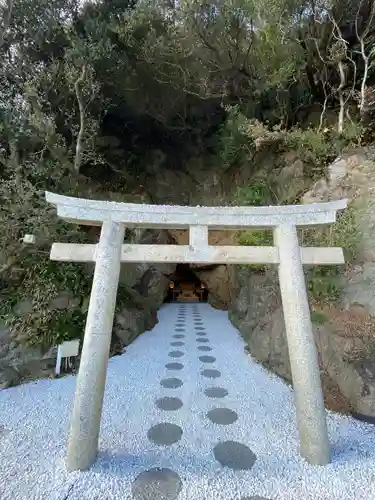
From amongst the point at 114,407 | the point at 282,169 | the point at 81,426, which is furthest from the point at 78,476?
the point at 282,169

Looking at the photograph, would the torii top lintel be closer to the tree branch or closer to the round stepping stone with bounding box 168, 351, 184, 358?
the round stepping stone with bounding box 168, 351, 184, 358

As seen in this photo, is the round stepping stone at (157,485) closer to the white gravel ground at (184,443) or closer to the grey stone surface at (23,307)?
the white gravel ground at (184,443)

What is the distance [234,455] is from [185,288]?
1221 cm

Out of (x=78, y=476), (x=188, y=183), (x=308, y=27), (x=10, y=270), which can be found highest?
(x=308, y=27)

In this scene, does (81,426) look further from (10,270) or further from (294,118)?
(294,118)

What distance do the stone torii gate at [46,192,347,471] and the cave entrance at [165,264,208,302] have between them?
1065 cm

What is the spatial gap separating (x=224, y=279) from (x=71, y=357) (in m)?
6.88

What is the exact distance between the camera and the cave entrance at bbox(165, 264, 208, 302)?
13950 mm

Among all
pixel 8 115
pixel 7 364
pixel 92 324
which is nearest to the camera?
pixel 92 324

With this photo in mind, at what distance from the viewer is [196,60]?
6688 millimetres

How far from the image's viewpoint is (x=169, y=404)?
3.59m

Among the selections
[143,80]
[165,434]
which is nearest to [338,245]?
[165,434]

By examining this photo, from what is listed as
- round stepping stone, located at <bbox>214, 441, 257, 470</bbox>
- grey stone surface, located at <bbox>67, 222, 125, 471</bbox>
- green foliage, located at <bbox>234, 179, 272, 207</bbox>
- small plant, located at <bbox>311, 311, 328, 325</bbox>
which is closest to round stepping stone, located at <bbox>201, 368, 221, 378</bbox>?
round stepping stone, located at <bbox>214, 441, 257, 470</bbox>

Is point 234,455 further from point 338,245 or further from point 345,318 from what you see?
point 338,245
